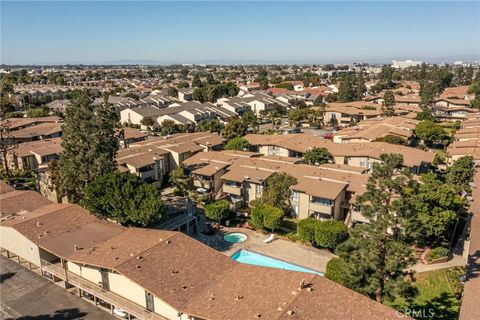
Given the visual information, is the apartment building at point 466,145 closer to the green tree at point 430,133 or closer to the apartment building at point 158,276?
the green tree at point 430,133

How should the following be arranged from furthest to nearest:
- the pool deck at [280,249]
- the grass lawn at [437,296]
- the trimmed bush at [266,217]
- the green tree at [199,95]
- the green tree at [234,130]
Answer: the green tree at [199,95] → the green tree at [234,130] → the trimmed bush at [266,217] → the pool deck at [280,249] → the grass lawn at [437,296]

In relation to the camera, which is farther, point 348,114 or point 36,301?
point 348,114

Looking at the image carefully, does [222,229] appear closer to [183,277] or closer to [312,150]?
[183,277]

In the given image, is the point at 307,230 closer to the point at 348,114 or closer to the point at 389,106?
the point at 348,114

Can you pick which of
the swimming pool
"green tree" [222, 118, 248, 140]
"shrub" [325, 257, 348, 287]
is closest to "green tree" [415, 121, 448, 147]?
"green tree" [222, 118, 248, 140]

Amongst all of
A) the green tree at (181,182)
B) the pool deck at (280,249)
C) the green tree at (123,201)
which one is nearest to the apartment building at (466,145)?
the pool deck at (280,249)

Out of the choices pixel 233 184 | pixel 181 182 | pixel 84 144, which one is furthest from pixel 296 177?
pixel 84 144
